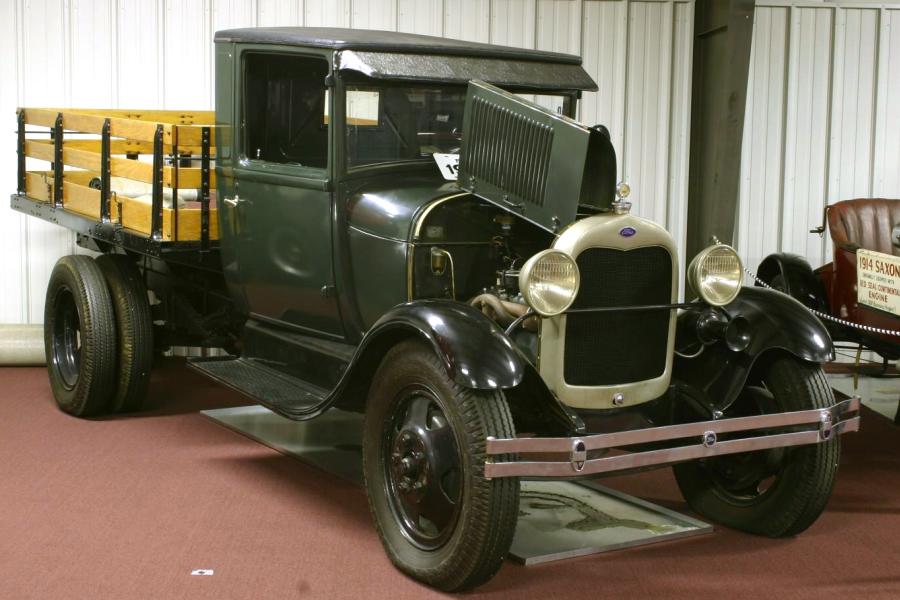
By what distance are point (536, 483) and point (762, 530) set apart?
959mm

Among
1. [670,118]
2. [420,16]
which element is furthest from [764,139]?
[420,16]

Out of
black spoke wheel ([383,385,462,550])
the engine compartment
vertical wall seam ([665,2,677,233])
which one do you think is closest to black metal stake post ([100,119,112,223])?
the engine compartment

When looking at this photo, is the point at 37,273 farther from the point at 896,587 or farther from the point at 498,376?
the point at 896,587

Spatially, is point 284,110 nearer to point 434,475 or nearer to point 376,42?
point 376,42

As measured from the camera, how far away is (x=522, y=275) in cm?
353

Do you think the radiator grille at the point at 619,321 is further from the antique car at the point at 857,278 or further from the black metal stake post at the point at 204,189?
the black metal stake post at the point at 204,189

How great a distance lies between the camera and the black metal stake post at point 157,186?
5113 millimetres

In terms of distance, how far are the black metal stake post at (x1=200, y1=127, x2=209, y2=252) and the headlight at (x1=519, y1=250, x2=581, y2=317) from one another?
210cm

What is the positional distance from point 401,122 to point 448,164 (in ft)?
0.78

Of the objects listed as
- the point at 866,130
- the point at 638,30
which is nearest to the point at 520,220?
the point at 638,30

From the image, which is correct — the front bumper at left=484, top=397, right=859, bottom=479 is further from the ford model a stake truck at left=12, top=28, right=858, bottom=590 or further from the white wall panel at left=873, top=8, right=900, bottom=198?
the white wall panel at left=873, top=8, right=900, bottom=198

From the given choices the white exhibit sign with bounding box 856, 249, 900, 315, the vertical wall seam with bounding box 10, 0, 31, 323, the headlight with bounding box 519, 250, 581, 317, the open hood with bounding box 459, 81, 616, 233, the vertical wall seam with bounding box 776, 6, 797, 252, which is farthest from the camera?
the vertical wall seam with bounding box 776, 6, 797, 252

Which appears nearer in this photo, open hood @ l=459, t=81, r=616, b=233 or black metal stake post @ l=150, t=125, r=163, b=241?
open hood @ l=459, t=81, r=616, b=233

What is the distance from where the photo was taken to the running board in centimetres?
428
